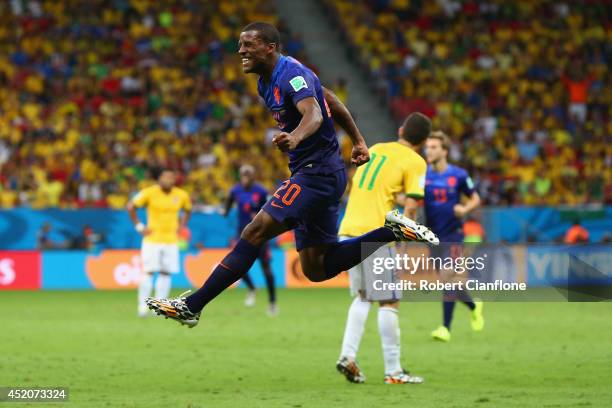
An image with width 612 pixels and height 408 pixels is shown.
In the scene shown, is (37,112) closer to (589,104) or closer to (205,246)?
(205,246)

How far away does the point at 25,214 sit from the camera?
24.3 metres

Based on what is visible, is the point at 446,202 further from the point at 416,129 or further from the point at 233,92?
the point at 233,92

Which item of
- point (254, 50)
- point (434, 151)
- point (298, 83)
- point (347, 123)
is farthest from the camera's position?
point (434, 151)

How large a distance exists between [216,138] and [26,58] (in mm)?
5935

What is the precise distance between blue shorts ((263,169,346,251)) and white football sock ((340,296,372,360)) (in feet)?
5.95

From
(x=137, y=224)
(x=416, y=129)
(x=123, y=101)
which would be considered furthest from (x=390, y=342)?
(x=123, y=101)

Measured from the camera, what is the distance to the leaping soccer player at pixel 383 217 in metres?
9.86

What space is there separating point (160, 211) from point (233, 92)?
44.2 feet

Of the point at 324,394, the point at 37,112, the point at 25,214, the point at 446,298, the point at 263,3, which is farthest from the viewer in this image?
the point at 263,3

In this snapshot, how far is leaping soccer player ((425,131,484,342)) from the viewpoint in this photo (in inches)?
537

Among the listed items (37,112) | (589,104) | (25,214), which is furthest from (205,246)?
(589,104)

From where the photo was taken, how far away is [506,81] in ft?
108

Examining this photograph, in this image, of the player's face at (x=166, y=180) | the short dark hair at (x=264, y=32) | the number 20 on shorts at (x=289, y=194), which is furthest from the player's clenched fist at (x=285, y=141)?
the player's face at (x=166, y=180)

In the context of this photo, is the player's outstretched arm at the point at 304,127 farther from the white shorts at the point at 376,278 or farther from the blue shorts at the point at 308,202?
the white shorts at the point at 376,278
